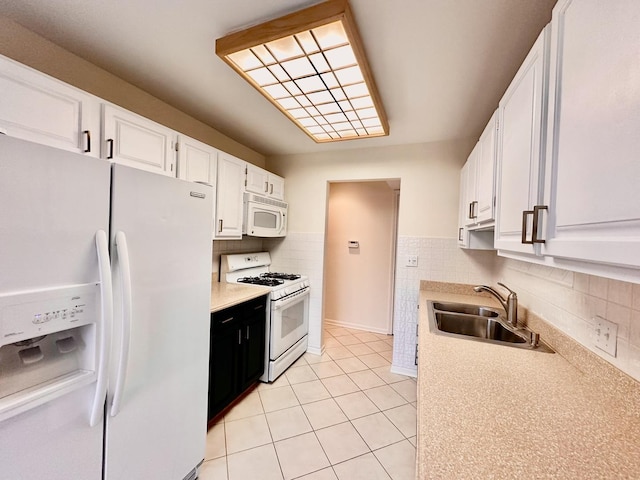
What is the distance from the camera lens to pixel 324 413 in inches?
80.6

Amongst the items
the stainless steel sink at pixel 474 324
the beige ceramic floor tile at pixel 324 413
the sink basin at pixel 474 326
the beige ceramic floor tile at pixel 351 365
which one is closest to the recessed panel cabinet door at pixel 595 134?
the stainless steel sink at pixel 474 324

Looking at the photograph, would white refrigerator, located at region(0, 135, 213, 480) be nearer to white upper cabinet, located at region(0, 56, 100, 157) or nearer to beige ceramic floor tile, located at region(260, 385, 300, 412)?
white upper cabinet, located at region(0, 56, 100, 157)

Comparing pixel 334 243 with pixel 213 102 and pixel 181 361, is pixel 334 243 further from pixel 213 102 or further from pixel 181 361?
pixel 181 361

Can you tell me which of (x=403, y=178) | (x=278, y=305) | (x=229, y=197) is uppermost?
(x=403, y=178)

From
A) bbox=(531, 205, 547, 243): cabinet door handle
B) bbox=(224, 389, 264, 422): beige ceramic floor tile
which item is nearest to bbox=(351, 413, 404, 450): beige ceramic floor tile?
bbox=(224, 389, 264, 422): beige ceramic floor tile

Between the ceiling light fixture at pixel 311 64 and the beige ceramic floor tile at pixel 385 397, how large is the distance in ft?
7.74

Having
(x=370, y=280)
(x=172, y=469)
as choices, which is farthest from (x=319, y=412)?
(x=370, y=280)

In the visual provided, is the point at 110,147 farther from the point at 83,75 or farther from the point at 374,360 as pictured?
the point at 374,360

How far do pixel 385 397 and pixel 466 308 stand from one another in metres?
1.05

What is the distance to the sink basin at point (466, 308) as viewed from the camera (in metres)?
2.02

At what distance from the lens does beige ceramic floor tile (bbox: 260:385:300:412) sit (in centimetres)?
211

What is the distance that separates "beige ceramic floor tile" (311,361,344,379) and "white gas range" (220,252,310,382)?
0.27 m

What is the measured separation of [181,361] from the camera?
1.31m

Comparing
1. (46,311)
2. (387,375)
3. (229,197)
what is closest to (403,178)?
(229,197)
